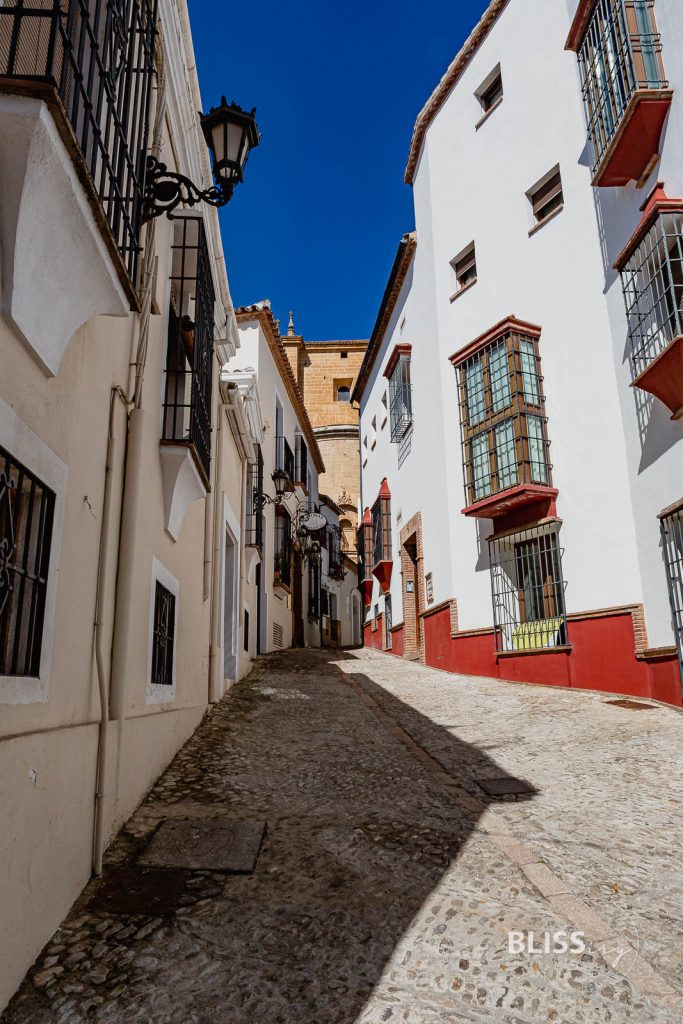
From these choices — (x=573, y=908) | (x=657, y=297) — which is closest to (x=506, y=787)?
(x=573, y=908)

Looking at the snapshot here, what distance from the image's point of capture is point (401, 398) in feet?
48.3

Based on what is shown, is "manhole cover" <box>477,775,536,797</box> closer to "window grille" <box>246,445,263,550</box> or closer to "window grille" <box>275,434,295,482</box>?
"window grille" <box>246,445,263,550</box>

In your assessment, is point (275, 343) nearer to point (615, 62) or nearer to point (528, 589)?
point (528, 589)

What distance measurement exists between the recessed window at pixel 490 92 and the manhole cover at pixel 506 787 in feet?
34.3

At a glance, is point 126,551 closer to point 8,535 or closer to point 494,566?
point 8,535

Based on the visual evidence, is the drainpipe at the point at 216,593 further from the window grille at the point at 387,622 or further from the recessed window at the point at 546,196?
the window grille at the point at 387,622

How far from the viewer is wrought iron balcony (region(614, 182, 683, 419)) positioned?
673cm

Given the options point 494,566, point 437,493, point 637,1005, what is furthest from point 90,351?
point 437,493

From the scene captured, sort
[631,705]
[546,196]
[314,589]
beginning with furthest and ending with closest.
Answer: [314,589]
[546,196]
[631,705]

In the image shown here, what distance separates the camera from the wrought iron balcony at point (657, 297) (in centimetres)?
673

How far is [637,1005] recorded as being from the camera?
240 cm

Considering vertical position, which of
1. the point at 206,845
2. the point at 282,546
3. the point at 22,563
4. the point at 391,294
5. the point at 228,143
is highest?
the point at 391,294

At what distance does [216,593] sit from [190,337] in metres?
2.52

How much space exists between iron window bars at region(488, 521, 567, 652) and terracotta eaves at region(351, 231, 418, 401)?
6.90 meters
